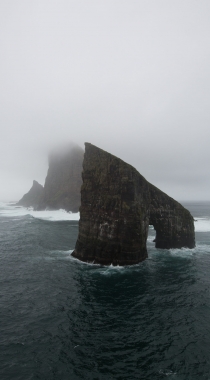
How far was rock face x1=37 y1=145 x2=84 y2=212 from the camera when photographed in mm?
130375

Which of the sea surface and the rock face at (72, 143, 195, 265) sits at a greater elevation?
the rock face at (72, 143, 195, 265)

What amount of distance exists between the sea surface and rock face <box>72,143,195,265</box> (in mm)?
2717

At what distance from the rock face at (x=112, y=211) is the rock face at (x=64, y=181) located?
86056 millimetres

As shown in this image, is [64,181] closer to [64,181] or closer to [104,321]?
[64,181]

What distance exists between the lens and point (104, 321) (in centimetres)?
2017

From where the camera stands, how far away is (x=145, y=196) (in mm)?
41906

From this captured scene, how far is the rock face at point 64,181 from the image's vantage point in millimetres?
130375

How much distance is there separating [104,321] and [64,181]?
126 m

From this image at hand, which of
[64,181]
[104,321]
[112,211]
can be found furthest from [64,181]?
[104,321]

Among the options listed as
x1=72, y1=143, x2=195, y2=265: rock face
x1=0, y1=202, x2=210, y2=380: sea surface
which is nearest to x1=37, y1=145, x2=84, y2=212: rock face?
x1=72, y1=143, x2=195, y2=265: rock face

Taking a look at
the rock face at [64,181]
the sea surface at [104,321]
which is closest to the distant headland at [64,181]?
the rock face at [64,181]

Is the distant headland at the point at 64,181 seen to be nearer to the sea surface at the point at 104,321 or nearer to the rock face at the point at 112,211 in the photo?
the rock face at the point at 112,211

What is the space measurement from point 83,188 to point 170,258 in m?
21.7

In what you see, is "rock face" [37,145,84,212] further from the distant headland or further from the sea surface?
the sea surface
